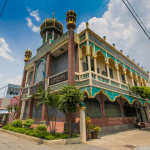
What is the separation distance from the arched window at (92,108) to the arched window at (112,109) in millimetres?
1431

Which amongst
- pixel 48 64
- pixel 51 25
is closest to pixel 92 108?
pixel 48 64

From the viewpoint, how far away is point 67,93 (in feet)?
23.3

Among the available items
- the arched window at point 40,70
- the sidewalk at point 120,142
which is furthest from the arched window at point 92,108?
the arched window at point 40,70

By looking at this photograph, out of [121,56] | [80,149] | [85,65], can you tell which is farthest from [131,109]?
[80,149]

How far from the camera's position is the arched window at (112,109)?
1157cm

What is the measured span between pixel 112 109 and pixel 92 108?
3464 mm

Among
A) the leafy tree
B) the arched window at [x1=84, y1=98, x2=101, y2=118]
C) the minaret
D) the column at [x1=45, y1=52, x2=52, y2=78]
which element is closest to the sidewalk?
the arched window at [x1=84, y1=98, x2=101, y2=118]

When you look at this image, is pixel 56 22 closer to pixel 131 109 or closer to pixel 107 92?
pixel 107 92

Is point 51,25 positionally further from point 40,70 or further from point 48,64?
point 48,64

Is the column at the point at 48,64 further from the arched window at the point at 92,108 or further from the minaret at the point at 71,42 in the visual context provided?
the arched window at the point at 92,108

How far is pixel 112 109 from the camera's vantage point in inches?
482

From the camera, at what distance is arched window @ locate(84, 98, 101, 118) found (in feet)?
32.0

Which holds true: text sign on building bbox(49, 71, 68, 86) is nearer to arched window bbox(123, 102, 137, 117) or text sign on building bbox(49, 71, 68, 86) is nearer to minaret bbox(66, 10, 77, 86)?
minaret bbox(66, 10, 77, 86)

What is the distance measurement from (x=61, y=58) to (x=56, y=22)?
311 inches
